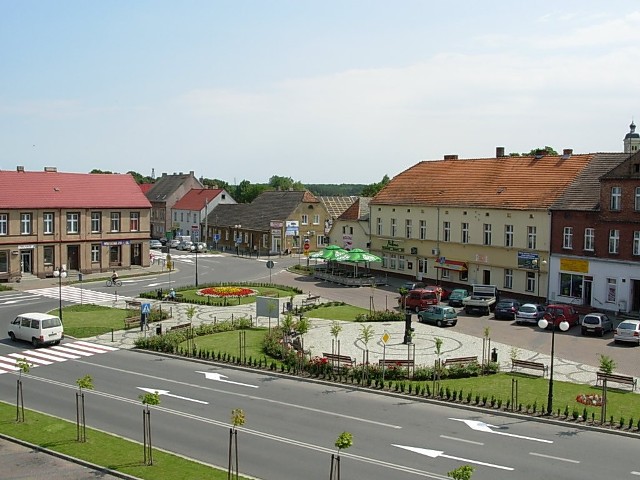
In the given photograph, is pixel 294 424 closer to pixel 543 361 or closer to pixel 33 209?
pixel 543 361

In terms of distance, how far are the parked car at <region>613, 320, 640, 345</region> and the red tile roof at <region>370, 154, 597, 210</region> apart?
15.0m

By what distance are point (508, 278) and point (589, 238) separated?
25.0 ft

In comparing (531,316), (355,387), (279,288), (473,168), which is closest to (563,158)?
(473,168)

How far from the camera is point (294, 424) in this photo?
23516 millimetres

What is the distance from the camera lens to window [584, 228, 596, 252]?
47.3 m

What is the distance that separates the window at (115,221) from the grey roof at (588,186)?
39313 millimetres

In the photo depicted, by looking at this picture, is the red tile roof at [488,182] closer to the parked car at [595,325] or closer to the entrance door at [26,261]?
the parked car at [595,325]

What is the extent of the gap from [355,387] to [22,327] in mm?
18488

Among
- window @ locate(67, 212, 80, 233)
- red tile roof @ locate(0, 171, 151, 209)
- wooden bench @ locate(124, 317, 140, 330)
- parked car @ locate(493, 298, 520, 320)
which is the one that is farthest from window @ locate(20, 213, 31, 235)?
parked car @ locate(493, 298, 520, 320)

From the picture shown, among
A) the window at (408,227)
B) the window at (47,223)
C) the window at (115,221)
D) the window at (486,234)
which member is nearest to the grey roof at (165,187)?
the window at (115,221)

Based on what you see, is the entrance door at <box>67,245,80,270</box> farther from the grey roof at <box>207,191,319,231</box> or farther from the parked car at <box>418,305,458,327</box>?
the parked car at <box>418,305,458,327</box>

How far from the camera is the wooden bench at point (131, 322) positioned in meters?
41.2

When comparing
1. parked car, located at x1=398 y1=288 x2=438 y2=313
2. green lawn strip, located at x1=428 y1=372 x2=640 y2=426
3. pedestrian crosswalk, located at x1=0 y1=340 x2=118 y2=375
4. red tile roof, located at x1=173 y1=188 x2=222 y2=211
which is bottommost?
pedestrian crosswalk, located at x1=0 y1=340 x2=118 y2=375

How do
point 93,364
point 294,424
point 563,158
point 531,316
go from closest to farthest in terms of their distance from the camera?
point 294,424 < point 93,364 < point 531,316 < point 563,158
